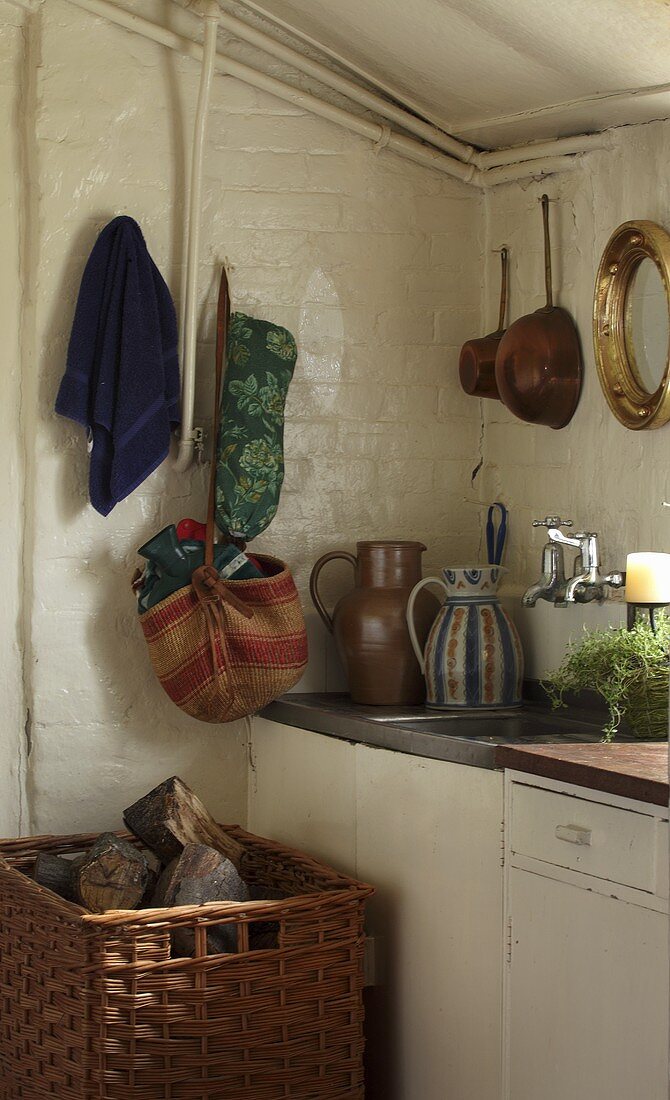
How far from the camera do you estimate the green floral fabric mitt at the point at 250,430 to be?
2.65 metres

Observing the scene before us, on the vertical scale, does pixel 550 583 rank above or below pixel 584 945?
above

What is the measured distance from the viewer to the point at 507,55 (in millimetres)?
2484

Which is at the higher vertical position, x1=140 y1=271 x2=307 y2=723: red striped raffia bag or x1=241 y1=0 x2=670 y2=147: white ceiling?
x1=241 y1=0 x2=670 y2=147: white ceiling

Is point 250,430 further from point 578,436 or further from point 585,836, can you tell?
point 585,836

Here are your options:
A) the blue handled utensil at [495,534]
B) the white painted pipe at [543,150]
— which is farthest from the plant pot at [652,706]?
the white painted pipe at [543,150]

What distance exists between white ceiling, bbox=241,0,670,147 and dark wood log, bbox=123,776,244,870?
5.17 ft

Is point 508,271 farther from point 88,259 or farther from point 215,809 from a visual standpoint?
point 215,809

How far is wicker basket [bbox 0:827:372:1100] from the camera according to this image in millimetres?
2105

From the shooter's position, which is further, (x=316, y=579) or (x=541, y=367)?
(x=316, y=579)

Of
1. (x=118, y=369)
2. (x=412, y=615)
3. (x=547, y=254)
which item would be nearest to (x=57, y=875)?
(x=412, y=615)

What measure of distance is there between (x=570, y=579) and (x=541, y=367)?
494 mm

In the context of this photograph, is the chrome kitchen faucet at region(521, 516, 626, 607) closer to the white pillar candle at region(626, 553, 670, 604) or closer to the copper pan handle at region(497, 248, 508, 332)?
the white pillar candle at region(626, 553, 670, 604)

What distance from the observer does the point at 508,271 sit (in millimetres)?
2996

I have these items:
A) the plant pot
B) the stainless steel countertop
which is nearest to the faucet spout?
the stainless steel countertop
